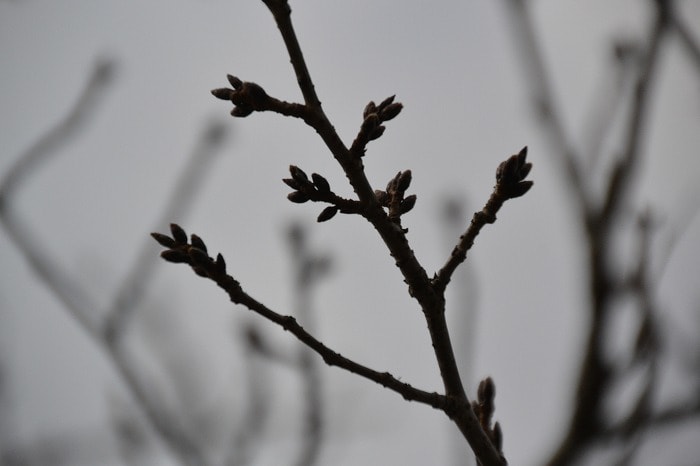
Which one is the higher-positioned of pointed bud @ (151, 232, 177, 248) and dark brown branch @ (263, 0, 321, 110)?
dark brown branch @ (263, 0, 321, 110)

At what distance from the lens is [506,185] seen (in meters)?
1.65

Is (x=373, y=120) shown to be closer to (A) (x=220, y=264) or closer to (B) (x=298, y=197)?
(B) (x=298, y=197)

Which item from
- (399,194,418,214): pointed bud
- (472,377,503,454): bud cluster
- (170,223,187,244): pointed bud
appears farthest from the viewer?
(472,377,503,454): bud cluster

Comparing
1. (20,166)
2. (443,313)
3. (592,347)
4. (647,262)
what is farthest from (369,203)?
(20,166)

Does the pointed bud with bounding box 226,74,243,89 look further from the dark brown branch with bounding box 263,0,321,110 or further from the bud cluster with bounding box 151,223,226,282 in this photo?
the bud cluster with bounding box 151,223,226,282

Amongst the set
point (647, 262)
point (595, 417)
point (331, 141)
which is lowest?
point (331, 141)

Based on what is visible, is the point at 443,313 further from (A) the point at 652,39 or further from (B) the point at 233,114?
(A) the point at 652,39

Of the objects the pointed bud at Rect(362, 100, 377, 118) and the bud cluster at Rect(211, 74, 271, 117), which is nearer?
the bud cluster at Rect(211, 74, 271, 117)

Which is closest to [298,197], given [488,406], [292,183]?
[292,183]

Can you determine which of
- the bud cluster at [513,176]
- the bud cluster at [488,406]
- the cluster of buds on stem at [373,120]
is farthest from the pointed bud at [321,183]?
the bud cluster at [488,406]

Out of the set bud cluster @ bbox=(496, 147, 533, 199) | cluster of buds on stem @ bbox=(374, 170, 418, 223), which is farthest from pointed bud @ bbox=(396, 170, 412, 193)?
bud cluster @ bbox=(496, 147, 533, 199)

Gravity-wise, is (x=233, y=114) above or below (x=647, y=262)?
below

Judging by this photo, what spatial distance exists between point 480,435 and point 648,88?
2.28m

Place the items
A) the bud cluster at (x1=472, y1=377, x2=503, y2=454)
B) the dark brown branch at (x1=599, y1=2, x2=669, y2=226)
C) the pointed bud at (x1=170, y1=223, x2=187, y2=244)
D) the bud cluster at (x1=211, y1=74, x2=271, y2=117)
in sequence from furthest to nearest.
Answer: the dark brown branch at (x1=599, y1=2, x2=669, y2=226), the bud cluster at (x1=472, y1=377, x2=503, y2=454), the pointed bud at (x1=170, y1=223, x2=187, y2=244), the bud cluster at (x1=211, y1=74, x2=271, y2=117)
